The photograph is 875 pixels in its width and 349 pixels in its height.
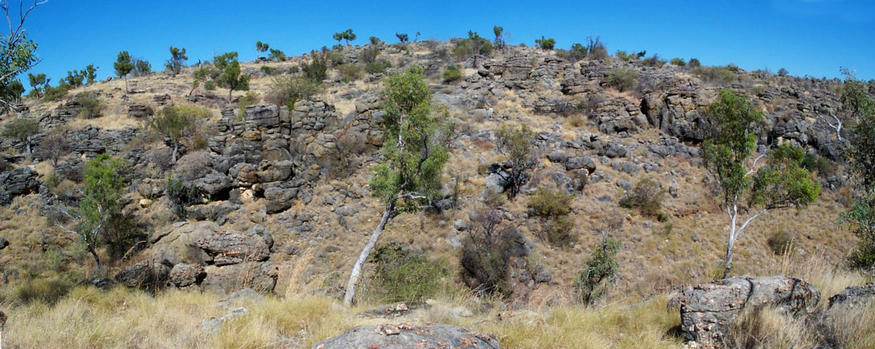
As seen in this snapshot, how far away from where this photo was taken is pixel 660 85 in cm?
2725

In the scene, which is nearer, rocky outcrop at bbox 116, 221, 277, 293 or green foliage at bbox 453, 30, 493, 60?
rocky outcrop at bbox 116, 221, 277, 293

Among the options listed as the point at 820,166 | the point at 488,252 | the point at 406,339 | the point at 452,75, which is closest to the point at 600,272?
the point at 488,252

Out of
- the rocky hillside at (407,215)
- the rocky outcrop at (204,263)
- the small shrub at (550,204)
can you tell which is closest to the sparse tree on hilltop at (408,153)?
the rocky outcrop at (204,263)

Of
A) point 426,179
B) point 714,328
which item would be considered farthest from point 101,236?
point 714,328

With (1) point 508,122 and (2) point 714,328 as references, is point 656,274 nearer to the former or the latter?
(2) point 714,328

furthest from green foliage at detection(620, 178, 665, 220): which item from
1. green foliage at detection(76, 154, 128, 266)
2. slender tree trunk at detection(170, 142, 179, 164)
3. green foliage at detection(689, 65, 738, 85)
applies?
slender tree trunk at detection(170, 142, 179, 164)

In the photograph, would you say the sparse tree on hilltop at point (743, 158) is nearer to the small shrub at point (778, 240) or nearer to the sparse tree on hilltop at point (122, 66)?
the small shrub at point (778, 240)

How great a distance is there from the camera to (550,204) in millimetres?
16391

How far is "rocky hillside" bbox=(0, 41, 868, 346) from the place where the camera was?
1290 cm

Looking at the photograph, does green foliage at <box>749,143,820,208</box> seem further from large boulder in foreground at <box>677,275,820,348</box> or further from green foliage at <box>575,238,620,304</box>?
large boulder in foreground at <box>677,275,820,348</box>

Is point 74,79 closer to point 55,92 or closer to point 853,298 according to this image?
point 55,92

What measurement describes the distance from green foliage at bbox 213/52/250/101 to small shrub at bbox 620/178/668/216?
1266 inches

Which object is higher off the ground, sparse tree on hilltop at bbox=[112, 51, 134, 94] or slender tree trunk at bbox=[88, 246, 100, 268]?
sparse tree on hilltop at bbox=[112, 51, 134, 94]

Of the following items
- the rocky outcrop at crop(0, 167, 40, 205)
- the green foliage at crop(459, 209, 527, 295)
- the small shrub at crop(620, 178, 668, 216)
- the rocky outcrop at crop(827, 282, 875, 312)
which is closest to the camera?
the rocky outcrop at crop(827, 282, 875, 312)
